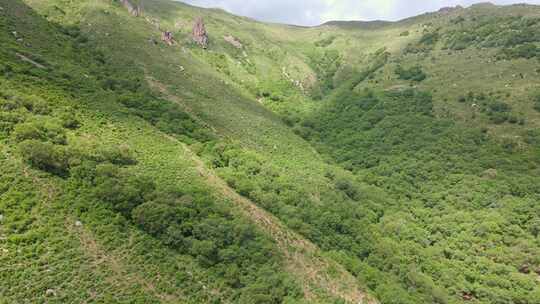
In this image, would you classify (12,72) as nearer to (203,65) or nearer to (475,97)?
(203,65)

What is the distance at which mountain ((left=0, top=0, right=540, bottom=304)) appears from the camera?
36062mm

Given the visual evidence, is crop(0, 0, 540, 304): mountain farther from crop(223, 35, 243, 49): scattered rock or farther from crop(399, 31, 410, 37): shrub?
crop(399, 31, 410, 37): shrub

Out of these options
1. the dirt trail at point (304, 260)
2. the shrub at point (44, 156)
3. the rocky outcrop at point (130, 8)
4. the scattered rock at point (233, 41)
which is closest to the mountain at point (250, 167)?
the shrub at point (44, 156)

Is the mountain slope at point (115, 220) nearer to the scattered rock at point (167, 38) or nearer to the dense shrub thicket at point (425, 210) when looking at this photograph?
the dense shrub thicket at point (425, 210)

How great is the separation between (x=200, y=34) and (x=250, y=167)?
2777 inches

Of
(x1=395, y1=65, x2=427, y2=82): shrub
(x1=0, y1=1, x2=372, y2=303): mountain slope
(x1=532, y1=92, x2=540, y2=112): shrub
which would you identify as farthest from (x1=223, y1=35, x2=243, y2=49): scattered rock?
(x1=532, y1=92, x2=540, y2=112): shrub

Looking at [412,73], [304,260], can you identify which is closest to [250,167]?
[304,260]

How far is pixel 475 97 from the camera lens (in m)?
89.7

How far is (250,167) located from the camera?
222ft

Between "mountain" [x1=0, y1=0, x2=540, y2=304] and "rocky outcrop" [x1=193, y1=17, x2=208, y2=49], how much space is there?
0.72 meters

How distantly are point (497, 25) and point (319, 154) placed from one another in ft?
254

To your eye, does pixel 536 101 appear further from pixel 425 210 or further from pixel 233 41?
pixel 233 41

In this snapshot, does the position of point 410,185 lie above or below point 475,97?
below

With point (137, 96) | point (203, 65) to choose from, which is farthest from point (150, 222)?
point (203, 65)
